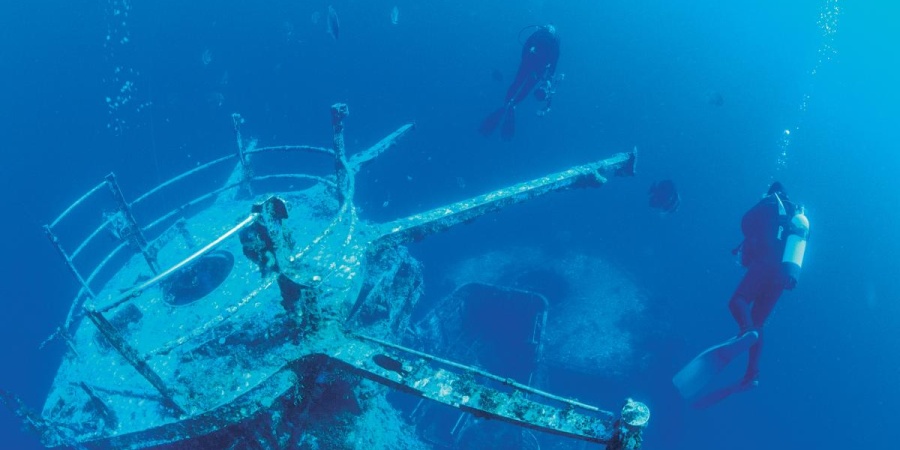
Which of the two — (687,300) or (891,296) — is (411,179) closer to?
(687,300)

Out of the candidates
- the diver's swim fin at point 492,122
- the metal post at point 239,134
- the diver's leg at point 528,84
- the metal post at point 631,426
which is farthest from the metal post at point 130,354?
the diver's swim fin at point 492,122

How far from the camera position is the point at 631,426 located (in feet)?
7.55

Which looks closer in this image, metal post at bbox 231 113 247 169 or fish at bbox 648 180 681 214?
metal post at bbox 231 113 247 169

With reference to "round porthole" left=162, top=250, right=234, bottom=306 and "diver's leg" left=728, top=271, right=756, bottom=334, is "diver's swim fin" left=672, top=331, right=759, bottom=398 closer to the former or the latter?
"diver's leg" left=728, top=271, right=756, bottom=334

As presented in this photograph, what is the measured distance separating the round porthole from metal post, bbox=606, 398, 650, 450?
488 centimetres

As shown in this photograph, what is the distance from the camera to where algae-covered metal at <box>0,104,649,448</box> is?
2941 mm

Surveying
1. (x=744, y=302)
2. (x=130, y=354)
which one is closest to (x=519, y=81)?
(x=744, y=302)

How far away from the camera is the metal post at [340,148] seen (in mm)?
4914

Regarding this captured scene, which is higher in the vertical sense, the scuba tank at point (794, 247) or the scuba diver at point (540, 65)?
the scuba diver at point (540, 65)

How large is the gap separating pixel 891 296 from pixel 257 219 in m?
25.6

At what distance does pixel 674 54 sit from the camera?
30.7m

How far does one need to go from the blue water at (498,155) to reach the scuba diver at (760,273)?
2.15m

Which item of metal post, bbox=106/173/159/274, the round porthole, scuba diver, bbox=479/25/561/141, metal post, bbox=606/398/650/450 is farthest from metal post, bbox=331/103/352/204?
scuba diver, bbox=479/25/561/141

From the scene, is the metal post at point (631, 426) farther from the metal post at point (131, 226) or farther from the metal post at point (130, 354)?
the metal post at point (131, 226)
